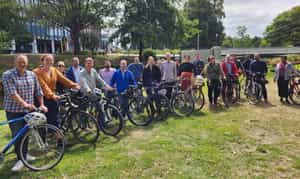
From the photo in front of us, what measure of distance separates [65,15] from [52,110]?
20.5 meters

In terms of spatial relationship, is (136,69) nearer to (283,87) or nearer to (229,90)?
(229,90)

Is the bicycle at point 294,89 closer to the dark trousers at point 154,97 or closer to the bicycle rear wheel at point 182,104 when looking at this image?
the bicycle rear wheel at point 182,104

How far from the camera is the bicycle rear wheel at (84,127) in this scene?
14.1 feet

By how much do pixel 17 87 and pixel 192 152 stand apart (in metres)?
2.78

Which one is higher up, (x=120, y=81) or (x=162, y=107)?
(x=120, y=81)

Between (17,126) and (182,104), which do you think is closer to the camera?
(17,126)

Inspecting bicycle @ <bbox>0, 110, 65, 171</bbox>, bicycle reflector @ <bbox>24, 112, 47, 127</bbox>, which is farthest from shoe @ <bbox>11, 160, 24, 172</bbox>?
bicycle reflector @ <bbox>24, 112, 47, 127</bbox>

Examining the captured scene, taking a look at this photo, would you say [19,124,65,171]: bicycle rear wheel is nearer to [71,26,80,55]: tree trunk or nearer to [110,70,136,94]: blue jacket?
[110,70,136,94]: blue jacket

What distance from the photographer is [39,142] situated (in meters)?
3.45

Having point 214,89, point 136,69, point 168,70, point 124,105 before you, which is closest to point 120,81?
point 124,105

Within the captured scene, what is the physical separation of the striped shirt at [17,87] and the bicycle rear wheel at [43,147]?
0.38m

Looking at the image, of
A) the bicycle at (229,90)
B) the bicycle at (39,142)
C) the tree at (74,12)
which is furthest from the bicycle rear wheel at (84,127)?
the tree at (74,12)

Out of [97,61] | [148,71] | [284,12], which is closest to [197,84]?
[148,71]

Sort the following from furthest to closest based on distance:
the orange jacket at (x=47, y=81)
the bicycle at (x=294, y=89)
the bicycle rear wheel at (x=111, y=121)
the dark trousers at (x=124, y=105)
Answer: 1. the bicycle at (x=294, y=89)
2. the dark trousers at (x=124, y=105)
3. the bicycle rear wheel at (x=111, y=121)
4. the orange jacket at (x=47, y=81)
